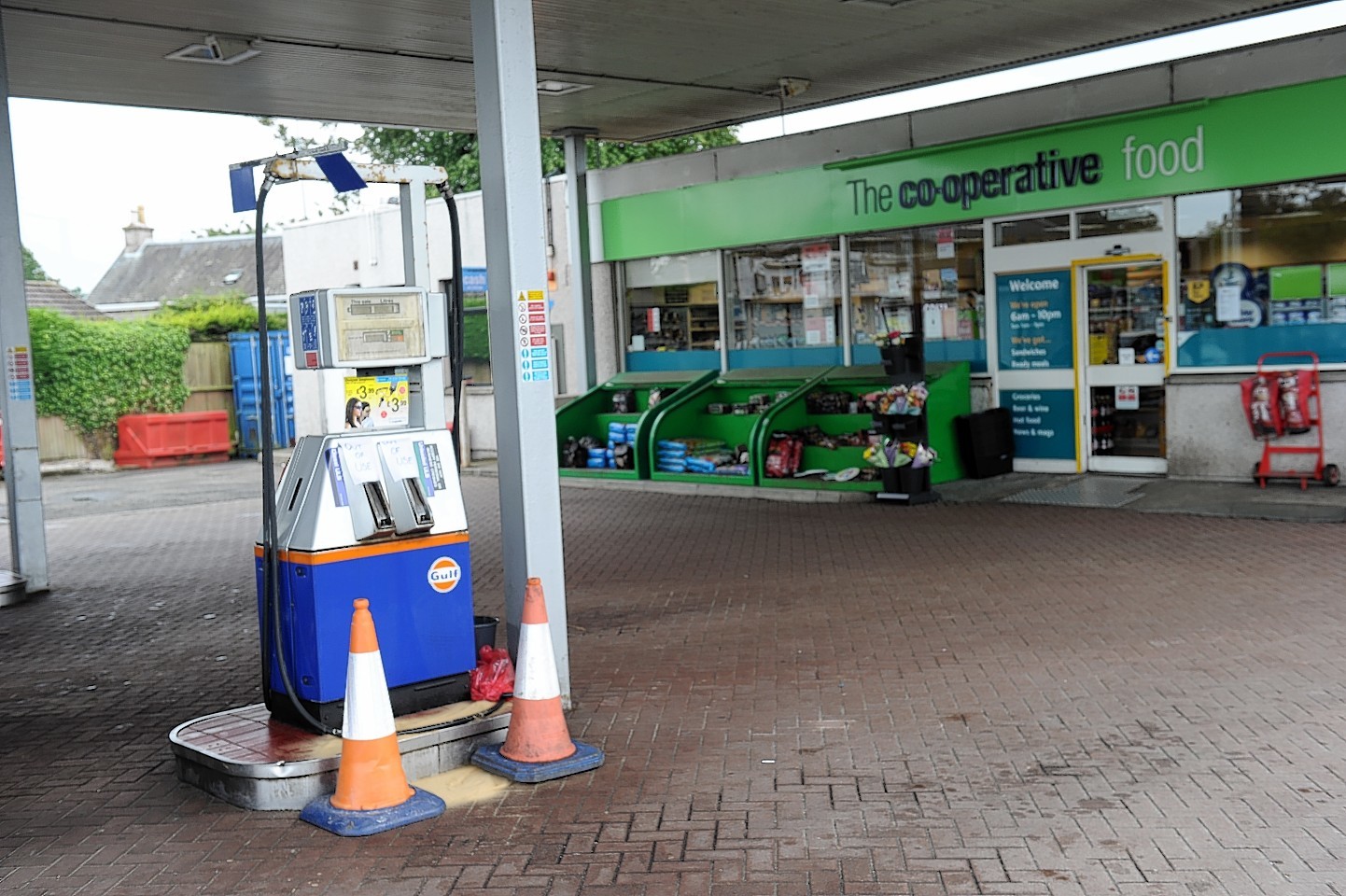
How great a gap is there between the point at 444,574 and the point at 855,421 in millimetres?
9506

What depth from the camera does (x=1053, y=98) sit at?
13.8m

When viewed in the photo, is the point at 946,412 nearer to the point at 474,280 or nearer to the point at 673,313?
the point at 673,313

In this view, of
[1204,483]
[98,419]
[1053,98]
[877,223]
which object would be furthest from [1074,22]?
[98,419]

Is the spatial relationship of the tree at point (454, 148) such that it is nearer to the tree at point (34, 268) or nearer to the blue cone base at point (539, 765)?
the blue cone base at point (539, 765)

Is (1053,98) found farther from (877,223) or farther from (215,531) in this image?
(215,531)

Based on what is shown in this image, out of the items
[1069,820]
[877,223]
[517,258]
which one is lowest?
[1069,820]

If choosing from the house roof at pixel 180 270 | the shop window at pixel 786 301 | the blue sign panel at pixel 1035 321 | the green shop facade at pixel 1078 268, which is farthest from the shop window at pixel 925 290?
the house roof at pixel 180 270

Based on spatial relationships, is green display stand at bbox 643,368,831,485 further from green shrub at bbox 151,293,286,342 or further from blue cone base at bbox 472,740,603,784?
green shrub at bbox 151,293,286,342

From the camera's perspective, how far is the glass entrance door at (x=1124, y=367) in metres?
13.4

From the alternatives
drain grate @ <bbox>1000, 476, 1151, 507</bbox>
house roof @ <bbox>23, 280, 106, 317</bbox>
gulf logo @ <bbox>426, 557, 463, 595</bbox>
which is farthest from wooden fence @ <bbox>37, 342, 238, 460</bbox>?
gulf logo @ <bbox>426, 557, 463, 595</bbox>

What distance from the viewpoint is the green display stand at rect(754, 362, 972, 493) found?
14188mm

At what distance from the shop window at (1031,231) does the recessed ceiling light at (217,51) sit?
801cm

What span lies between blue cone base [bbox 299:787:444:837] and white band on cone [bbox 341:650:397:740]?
0.93ft

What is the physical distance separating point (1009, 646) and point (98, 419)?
21593 millimetres
